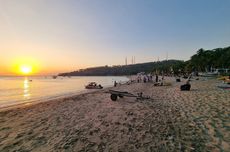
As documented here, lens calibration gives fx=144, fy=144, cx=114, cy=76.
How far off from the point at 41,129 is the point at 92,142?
2933 millimetres

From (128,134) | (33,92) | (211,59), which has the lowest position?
(33,92)

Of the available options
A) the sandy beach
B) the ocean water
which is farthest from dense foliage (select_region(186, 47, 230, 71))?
the sandy beach

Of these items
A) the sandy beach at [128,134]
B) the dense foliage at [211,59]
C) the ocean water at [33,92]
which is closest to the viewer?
the sandy beach at [128,134]

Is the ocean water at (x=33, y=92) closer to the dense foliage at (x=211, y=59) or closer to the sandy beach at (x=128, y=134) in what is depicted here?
the sandy beach at (x=128, y=134)

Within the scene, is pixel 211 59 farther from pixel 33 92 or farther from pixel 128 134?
pixel 128 134

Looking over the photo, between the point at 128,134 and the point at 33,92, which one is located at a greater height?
the point at 128,134

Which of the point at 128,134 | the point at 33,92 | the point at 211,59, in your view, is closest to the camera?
the point at 128,134

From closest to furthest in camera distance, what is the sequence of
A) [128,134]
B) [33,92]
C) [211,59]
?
[128,134] < [33,92] < [211,59]

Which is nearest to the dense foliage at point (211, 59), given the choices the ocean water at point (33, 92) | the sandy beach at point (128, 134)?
the ocean water at point (33, 92)

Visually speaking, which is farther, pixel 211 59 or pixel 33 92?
pixel 211 59

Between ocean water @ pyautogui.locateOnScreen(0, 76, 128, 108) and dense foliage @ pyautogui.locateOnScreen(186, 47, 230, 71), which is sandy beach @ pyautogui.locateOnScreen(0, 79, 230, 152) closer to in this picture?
ocean water @ pyautogui.locateOnScreen(0, 76, 128, 108)

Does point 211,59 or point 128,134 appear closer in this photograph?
point 128,134

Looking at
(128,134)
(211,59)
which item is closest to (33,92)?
(128,134)

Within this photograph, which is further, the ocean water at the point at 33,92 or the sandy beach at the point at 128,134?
the ocean water at the point at 33,92
